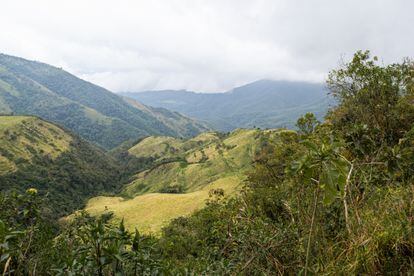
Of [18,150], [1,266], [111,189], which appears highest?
[1,266]

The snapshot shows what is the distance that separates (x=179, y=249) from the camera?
2383 centimetres

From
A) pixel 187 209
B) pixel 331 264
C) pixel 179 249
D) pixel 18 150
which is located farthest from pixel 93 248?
pixel 18 150

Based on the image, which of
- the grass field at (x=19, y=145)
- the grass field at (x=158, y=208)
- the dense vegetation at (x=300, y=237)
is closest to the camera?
the dense vegetation at (x=300, y=237)

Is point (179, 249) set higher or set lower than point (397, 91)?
lower

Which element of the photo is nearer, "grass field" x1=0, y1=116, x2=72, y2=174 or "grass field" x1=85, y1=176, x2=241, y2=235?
"grass field" x1=85, y1=176, x2=241, y2=235

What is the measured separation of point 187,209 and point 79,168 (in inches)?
4896

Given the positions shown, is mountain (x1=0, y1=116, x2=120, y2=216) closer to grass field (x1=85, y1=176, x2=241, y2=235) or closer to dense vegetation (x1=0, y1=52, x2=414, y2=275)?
grass field (x1=85, y1=176, x2=241, y2=235)

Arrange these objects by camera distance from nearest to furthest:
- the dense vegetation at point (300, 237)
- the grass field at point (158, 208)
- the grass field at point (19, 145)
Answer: the dense vegetation at point (300, 237), the grass field at point (158, 208), the grass field at point (19, 145)

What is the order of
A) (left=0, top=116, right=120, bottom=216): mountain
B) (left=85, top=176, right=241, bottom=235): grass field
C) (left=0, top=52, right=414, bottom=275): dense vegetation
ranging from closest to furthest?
(left=0, top=52, right=414, bottom=275): dense vegetation, (left=85, top=176, right=241, bottom=235): grass field, (left=0, top=116, right=120, bottom=216): mountain

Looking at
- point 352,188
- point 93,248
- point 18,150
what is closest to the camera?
point 93,248

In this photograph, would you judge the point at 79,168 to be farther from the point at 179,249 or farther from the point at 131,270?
the point at 131,270

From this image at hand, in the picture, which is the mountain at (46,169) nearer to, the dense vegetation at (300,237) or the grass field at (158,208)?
the grass field at (158,208)

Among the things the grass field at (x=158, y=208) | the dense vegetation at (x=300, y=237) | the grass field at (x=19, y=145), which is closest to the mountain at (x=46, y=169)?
the grass field at (x=19, y=145)

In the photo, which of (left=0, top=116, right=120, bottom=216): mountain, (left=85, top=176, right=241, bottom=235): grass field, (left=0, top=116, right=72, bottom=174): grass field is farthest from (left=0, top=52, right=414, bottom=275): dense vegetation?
(left=0, top=116, right=72, bottom=174): grass field
